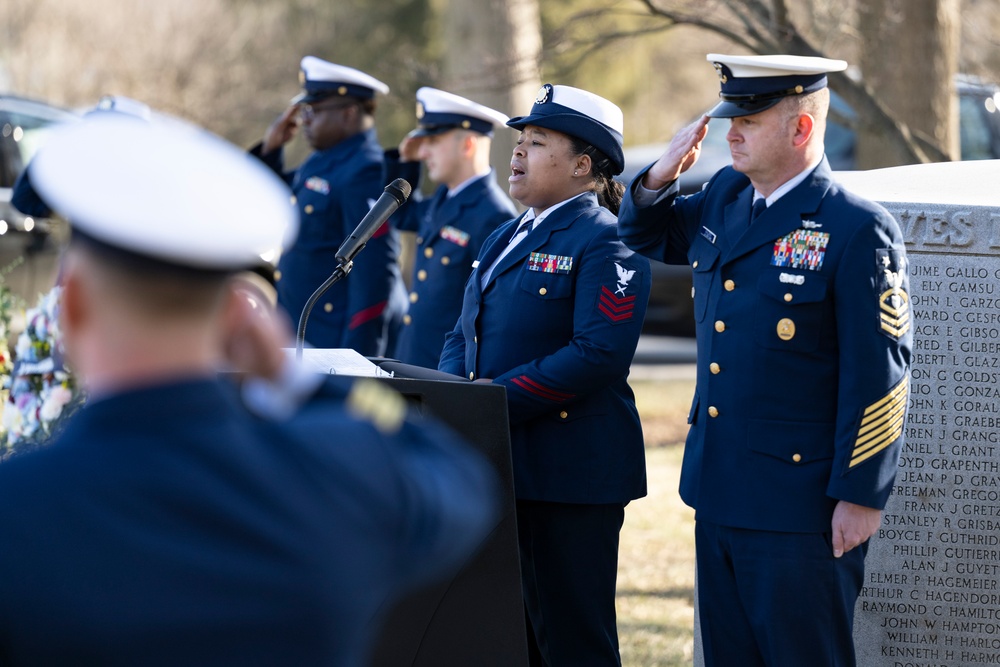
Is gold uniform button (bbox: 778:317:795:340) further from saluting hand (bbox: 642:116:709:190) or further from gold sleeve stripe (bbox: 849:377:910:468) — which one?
saluting hand (bbox: 642:116:709:190)

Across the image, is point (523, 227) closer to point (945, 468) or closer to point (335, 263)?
point (945, 468)

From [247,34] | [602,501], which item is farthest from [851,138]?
[247,34]

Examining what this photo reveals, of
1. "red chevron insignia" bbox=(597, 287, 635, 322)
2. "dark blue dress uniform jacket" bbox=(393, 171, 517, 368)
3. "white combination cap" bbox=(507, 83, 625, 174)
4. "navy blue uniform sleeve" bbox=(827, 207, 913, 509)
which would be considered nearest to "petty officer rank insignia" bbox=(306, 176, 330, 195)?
"dark blue dress uniform jacket" bbox=(393, 171, 517, 368)

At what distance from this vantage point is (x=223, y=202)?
1.35 m

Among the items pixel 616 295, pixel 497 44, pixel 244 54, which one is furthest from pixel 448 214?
pixel 244 54

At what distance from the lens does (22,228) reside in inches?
407

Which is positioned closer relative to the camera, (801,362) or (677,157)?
(801,362)

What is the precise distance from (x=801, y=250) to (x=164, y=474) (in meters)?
2.31

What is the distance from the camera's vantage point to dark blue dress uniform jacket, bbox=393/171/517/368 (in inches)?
223

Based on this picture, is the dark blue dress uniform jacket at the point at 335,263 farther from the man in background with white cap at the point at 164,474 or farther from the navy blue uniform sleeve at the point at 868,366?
the man in background with white cap at the point at 164,474

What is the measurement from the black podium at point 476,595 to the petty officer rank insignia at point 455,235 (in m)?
2.36

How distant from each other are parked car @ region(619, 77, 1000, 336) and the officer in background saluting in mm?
3287

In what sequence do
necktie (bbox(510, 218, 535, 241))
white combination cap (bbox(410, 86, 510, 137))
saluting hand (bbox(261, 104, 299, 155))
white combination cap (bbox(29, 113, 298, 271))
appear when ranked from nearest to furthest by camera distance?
white combination cap (bbox(29, 113, 298, 271))
necktie (bbox(510, 218, 535, 241))
white combination cap (bbox(410, 86, 510, 137))
saluting hand (bbox(261, 104, 299, 155))

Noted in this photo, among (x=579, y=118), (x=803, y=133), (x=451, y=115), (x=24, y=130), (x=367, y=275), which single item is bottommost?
(x=367, y=275)
